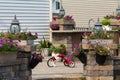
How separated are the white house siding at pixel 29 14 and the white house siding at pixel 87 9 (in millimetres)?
5789

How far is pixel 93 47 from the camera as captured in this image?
39.9ft

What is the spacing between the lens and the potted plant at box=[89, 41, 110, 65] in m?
12.0

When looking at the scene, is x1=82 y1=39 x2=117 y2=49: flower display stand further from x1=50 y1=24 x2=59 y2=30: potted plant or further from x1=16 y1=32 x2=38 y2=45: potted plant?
x1=50 y1=24 x2=59 y2=30: potted plant

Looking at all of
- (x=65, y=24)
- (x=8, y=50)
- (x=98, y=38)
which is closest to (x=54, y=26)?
(x=65, y=24)

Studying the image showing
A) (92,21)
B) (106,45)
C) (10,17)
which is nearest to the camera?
(106,45)

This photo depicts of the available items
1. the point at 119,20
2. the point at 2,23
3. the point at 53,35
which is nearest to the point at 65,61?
the point at 119,20

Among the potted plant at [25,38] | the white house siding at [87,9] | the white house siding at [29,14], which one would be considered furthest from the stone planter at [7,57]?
the white house siding at [87,9]

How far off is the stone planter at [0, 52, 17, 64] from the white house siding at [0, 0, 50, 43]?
10.4 metres

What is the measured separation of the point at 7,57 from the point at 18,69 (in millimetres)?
919

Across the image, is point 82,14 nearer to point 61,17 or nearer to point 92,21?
point 92,21

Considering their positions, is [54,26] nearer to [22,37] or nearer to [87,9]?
[87,9]

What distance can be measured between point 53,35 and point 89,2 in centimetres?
872

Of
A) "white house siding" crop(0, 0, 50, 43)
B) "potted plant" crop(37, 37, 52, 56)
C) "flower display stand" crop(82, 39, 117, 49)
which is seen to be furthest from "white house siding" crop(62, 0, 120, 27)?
"flower display stand" crop(82, 39, 117, 49)

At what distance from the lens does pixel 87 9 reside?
28.1 m
